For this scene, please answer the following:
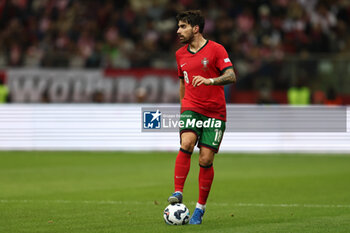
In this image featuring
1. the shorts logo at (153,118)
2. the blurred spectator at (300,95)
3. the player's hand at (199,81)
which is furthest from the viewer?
the blurred spectator at (300,95)

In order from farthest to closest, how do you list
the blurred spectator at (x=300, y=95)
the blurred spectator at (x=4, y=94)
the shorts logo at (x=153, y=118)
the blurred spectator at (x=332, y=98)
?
the blurred spectator at (x=4, y=94)
the blurred spectator at (x=300, y=95)
the blurred spectator at (x=332, y=98)
the shorts logo at (x=153, y=118)

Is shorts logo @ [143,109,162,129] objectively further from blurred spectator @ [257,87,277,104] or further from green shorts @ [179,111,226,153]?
blurred spectator @ [257,87,277,104]

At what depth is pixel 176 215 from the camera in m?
8.02

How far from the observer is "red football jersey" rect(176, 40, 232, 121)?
836 cm

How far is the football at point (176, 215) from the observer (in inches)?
316

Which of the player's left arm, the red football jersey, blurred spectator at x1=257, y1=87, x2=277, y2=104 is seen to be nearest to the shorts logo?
the red football jersey

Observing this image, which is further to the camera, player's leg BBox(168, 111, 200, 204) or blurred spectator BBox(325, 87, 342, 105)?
blurred spectator BBox(325, 87, 342, 105)

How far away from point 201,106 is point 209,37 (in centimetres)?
→ 1559

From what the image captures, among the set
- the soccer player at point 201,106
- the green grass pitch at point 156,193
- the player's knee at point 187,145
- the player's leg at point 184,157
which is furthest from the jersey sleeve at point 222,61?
the green grass pitch at point 156,193

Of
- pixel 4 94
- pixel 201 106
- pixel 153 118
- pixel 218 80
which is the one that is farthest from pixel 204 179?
pixel 4 94

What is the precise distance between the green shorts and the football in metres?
0.78

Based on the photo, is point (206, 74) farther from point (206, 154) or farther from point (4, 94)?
point (4, 94)

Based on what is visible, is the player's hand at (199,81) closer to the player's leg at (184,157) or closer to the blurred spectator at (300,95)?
the player's leg at (184,157)

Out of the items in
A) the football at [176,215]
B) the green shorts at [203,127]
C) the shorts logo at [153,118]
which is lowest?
the football at [176,215]
